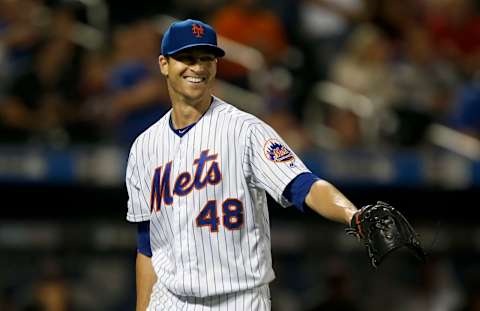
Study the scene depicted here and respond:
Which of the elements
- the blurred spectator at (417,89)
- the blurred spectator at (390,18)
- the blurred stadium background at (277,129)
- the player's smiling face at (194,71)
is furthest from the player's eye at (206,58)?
the blurred spectator at (390,18)

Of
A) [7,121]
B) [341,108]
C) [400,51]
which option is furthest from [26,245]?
[400,51]

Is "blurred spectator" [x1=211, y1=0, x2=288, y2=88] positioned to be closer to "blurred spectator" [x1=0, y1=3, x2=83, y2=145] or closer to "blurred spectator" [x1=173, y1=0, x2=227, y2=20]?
"blurred spectator" [x1=173, y1=0, x2=227, y2=20]

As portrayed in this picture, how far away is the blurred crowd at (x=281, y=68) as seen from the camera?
7.52m

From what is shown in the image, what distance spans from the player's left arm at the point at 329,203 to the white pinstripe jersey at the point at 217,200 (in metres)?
0.22

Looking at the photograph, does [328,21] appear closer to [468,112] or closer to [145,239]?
[468,112]

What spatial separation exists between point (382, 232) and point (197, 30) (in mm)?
1074

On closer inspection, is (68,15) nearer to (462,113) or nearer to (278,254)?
(278,254)

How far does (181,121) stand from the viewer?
4230 millimetres

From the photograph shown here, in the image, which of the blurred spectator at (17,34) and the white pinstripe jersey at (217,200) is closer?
the white pinstripe jersey at (217,200)

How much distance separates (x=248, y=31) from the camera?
827 cm

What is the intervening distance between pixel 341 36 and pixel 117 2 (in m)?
→ 1.78

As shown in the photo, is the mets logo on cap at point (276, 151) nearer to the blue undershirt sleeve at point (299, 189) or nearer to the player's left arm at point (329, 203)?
the blue undershirt sleeve at point (299, 189)

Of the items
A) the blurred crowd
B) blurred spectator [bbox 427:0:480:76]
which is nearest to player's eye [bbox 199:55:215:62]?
the blurred crowd

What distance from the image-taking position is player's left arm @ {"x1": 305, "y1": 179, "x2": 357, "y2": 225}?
11.7 feet
